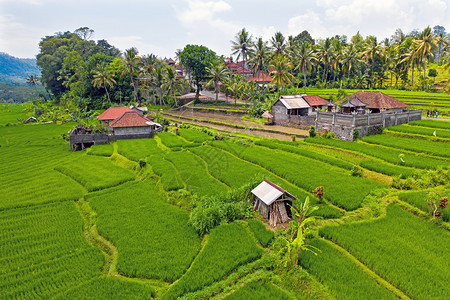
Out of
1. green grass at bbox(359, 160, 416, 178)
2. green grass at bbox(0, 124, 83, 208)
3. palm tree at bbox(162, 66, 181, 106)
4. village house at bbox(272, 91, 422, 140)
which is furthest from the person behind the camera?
palm tree at bbox(162, 66, 181, 106)

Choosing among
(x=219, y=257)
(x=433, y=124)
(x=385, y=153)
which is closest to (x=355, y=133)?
(x=385, y=153)

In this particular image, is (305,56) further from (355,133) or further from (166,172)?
(166,172)

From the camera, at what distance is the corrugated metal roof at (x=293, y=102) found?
3822 centimetres

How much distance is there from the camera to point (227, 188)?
1819 centimetres

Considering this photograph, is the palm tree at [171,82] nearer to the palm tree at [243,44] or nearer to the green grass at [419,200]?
the palm tree at [243,44]

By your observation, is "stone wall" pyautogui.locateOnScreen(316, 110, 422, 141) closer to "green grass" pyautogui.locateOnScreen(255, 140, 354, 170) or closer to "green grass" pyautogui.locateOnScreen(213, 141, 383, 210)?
"green grass" pyautogui.locateOnScreen(255, 140, 354, 170)

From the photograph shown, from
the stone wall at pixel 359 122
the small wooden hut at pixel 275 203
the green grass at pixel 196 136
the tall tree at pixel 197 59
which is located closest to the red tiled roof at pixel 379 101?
the stone wall at pixel 359 122

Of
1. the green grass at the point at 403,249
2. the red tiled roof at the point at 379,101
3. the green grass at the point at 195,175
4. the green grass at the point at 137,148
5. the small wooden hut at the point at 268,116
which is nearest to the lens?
the green grass at the point at 403,249

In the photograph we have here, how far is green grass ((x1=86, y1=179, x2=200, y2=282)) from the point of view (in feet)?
36.0

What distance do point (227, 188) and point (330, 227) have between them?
7427 mm

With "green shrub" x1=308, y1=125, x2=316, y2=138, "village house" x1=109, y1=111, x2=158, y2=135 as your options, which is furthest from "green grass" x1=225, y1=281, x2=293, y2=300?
"village house" x1=109, y1=111, x2=158, y2=135

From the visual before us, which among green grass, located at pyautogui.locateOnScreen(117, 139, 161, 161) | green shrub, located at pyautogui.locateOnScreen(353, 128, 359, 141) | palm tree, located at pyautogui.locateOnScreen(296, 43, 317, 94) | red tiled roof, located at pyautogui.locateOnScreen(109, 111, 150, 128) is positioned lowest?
green grass, located at pyautogui.locateOnScreen(117, 139, 161, 161)

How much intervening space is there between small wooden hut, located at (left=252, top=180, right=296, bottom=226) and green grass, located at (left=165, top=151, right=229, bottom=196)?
10.7 ft

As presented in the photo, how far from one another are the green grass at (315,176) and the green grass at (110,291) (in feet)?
36.6
